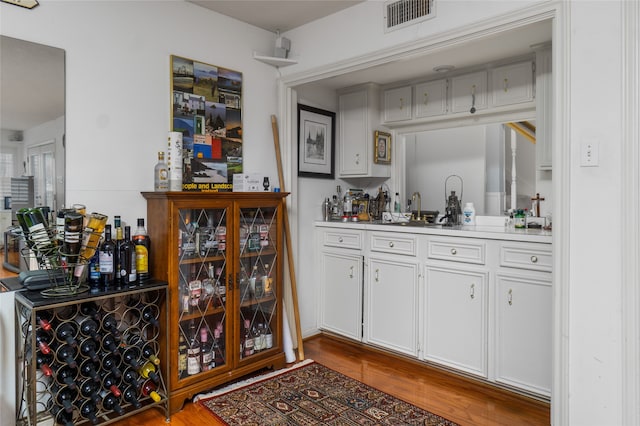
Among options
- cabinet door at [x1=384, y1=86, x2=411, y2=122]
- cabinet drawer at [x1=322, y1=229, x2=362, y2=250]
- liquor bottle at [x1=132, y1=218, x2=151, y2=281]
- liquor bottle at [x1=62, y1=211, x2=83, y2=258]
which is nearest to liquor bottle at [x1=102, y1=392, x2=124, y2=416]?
liquor bottle at [x1=132, y1=218, x2=151, y2=281]

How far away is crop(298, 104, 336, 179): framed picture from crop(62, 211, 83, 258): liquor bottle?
1932mm

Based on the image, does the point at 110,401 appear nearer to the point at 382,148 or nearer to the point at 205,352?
the point at 205,352

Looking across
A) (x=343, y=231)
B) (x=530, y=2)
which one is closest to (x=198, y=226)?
(x=343, y=231)

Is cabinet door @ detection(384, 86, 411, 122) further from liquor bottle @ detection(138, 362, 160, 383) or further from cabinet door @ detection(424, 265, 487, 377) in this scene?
liquor bottle @ detection(138, 362, 160, 383)

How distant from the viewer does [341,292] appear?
11.8 feet

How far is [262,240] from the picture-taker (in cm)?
304

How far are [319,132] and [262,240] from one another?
1331 mm

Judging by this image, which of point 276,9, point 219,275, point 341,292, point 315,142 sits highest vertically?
point 276,9

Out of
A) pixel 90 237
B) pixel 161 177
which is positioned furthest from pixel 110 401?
pixel 161 177

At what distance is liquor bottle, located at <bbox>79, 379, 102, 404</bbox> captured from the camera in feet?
6.96

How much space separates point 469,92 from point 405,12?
1.03 meters

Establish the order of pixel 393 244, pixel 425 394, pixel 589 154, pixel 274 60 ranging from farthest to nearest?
pixel 274 60 → pixel 393 244 → pixel 425 394 → pixel 589 154

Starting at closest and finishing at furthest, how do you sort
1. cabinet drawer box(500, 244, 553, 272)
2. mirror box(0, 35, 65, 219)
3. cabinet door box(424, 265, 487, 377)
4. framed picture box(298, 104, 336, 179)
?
mirror box(0, 35, 65, 219)
cabinet drawer box(500, 244, 553, 272)
cabinet door box(424, 265, 487, 377)
framed picture box(298, 104, 336, 179)

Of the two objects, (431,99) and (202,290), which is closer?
(202,290)
